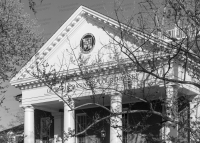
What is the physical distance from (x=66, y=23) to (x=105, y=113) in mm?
7003

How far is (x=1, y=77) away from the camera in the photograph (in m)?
21.4

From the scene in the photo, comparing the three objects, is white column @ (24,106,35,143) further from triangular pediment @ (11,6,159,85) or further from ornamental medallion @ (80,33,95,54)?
ornamental medallion @ (80,33,95,54)

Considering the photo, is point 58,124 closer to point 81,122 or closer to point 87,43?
point 81,122

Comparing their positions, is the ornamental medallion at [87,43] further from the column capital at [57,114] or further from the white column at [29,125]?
the column capital at [57,114]

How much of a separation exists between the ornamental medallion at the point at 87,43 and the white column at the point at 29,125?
20.8 ft

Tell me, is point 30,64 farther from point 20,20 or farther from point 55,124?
point 20,20

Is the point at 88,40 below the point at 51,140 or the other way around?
the other way around

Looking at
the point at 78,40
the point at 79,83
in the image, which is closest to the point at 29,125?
the point at 79,83

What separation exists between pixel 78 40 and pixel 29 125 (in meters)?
7.19

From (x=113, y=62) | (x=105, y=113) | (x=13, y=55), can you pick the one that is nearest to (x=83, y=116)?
(x=105, y=113)

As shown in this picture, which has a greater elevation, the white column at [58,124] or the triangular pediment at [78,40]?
the triangular pediment at [78,40]

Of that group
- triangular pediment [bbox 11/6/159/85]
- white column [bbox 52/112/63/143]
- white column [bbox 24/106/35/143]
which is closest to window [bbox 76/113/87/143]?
white column [bbox 52/112/63/143]

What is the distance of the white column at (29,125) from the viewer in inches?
1339

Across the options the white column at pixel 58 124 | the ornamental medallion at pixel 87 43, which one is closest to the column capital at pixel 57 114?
the white column at pixel 58 124
